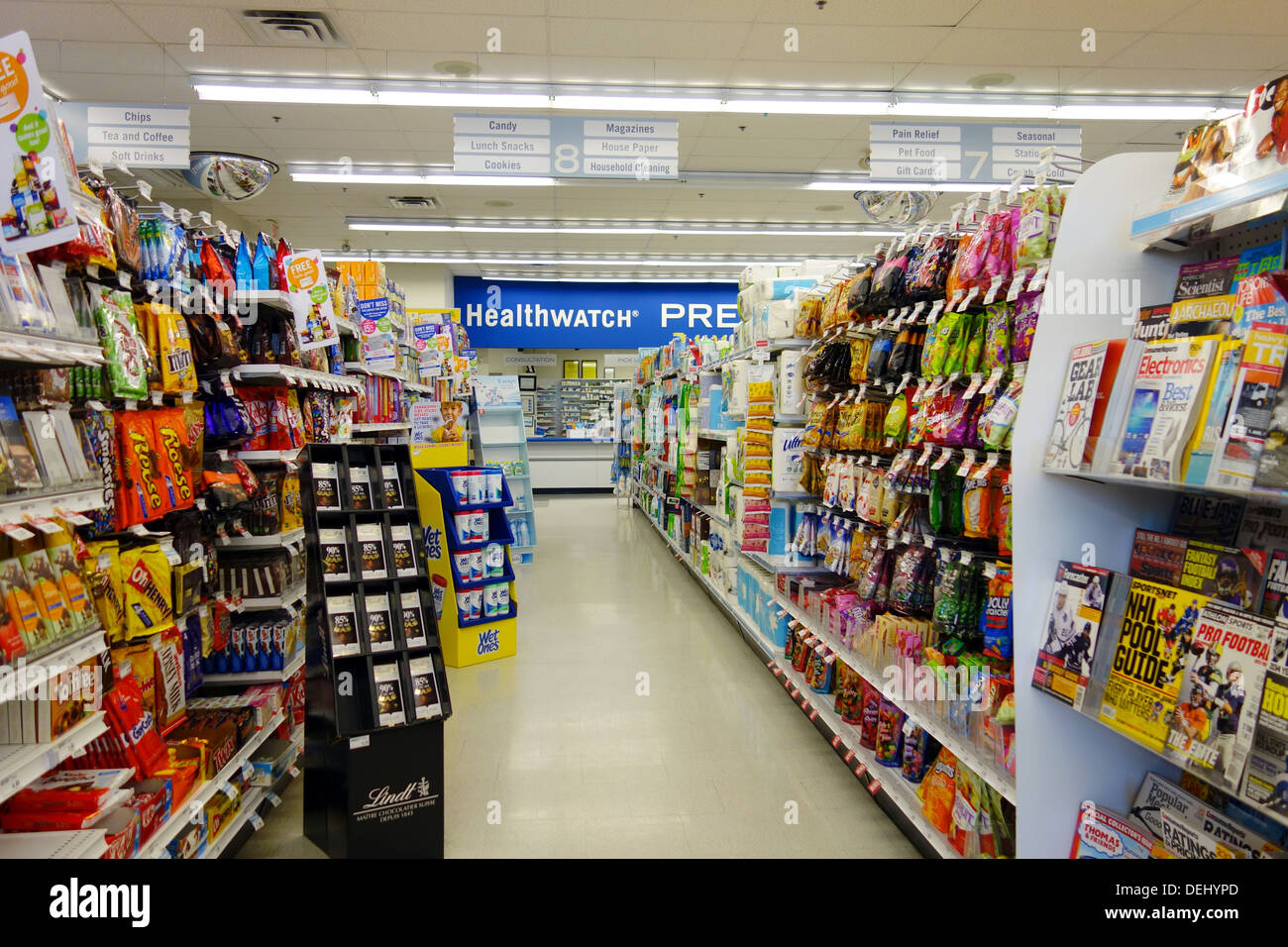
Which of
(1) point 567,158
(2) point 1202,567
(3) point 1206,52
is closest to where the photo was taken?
(2) point 1202,567

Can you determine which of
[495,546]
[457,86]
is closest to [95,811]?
[495,546]

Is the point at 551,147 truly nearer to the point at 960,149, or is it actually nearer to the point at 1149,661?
the point at 960,149

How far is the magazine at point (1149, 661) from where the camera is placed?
166 cm

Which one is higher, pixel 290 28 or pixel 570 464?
pixel 290 28

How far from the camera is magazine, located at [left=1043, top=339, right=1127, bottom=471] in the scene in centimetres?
185

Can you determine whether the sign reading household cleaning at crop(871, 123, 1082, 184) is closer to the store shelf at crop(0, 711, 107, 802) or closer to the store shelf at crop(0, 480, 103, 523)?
the store shelf at crop(0, 480, 103, 523)

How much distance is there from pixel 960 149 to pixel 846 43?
164 centimetres

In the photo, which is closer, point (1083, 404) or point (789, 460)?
point (1083, 404)

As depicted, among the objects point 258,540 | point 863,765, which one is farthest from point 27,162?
point 863,765

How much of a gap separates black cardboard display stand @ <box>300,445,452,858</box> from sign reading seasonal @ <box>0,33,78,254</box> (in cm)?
133

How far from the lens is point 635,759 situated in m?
3.83

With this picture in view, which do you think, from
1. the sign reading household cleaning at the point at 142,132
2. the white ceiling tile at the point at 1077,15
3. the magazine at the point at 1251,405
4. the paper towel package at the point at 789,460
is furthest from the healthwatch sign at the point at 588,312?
the magazine at the point at 1251,405
